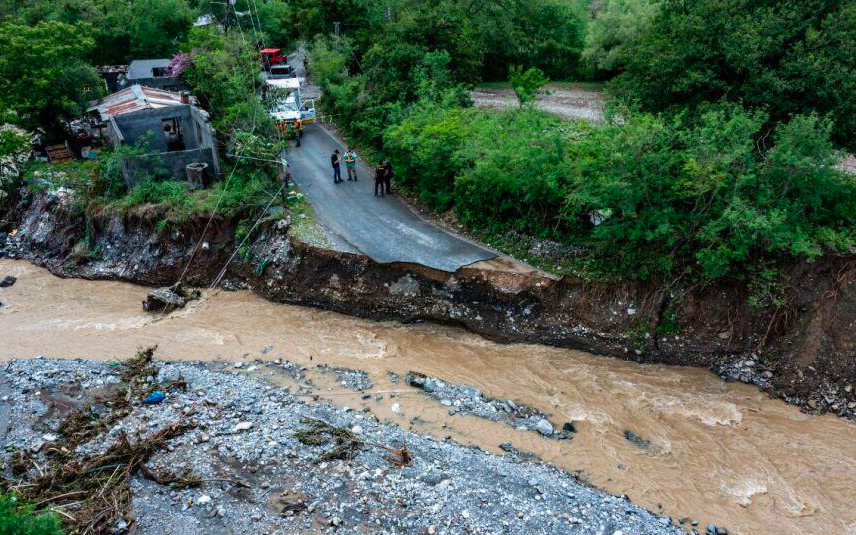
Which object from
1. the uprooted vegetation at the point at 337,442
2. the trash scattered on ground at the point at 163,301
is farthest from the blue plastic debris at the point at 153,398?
the trash scattered on ground at the point at 163,301

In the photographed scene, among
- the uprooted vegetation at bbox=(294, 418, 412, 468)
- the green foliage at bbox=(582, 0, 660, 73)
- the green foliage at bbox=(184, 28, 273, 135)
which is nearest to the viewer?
the uprooted vegetation at bbox=(294, 418, 412, 468)

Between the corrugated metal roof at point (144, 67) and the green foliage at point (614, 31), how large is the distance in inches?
1069

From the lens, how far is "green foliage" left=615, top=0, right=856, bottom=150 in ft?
53.7

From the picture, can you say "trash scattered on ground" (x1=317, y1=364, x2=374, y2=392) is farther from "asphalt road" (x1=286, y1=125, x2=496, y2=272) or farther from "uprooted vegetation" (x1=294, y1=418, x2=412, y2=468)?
"asphalt road" (x1=286, y1=125, x2=496, y2=272)

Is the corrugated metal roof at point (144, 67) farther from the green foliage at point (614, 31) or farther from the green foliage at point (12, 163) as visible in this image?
the green foliage at point (614, 31)

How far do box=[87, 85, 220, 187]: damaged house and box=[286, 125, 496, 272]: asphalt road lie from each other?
3.94 meters

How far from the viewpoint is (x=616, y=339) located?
1742cm

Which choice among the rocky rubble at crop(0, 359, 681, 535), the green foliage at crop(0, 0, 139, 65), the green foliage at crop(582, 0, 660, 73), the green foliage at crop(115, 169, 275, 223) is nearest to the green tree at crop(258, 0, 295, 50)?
the green foliage at crop(0, 0, 139, 65)

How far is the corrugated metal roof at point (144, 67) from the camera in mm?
35841

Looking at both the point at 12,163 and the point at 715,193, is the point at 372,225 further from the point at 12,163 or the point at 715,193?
the point at 12,163

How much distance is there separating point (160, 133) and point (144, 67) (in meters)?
14.1

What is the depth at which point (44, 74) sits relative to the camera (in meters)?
24.9

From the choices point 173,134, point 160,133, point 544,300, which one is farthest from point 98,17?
point 544,300

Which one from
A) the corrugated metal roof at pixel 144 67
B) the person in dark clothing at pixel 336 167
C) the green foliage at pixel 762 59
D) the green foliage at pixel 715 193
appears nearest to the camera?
the green foliage at pixel 715 193
